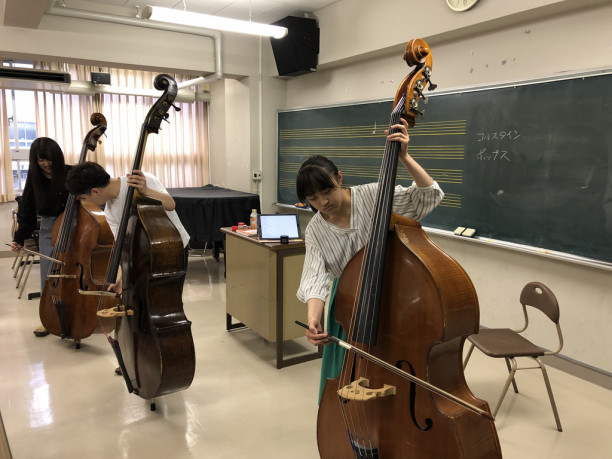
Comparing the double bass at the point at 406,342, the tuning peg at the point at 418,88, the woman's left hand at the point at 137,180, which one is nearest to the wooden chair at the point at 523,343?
Answer: the double bass at the point at 406,342

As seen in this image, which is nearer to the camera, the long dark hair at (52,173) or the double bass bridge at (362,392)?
the double bass bridge at (362,392)

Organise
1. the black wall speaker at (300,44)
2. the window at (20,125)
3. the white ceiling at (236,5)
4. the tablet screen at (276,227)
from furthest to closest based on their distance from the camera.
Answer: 1. the window at (20,125)
2. the black wall speaker at (300,44)
3. the white ceiling at (236,5)
4. the tablet screen at (276,227)

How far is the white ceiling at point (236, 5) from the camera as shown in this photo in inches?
184

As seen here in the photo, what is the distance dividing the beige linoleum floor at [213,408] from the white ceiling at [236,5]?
333 cm

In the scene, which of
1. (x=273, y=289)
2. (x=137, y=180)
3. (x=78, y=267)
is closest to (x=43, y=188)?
(x=78, y=267)

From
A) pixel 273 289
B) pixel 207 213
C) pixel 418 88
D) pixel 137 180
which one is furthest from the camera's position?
pixel 207 213

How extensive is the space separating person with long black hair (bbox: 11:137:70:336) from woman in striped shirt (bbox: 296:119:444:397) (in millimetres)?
2311

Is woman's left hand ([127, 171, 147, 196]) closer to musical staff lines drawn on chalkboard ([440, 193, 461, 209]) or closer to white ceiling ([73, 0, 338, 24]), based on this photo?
musical staff lines drawn on chalkboard ([440, 193, 461, 209])

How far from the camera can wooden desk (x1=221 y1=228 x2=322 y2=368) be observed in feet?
9.61

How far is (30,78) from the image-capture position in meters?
4.77

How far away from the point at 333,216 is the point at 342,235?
7 centimetres

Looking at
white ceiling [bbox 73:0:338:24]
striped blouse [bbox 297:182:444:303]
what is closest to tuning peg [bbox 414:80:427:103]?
striped blouse [bbox 297:182:444:303]

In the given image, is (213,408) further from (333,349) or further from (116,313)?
(333,349)

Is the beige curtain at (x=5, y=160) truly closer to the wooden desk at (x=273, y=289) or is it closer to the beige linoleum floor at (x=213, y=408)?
the beige linoleum floor at (x=213, y=408)
